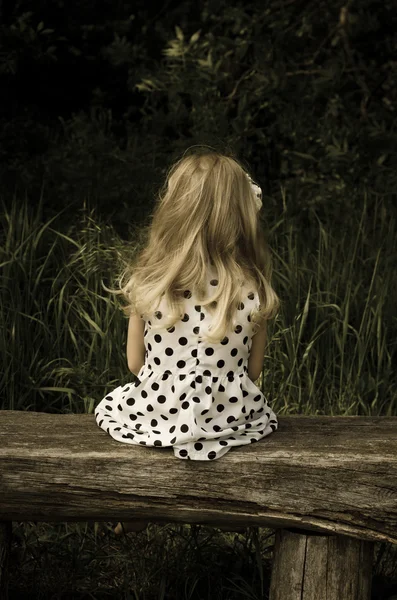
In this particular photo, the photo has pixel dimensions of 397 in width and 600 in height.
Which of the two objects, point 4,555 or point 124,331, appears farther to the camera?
point 124,331

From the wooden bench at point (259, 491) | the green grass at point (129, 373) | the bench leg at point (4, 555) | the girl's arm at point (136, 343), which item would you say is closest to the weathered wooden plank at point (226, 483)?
the wooden bench at point (259, 491)

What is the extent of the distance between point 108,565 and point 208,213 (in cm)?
129

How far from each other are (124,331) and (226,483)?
1409 millimetres

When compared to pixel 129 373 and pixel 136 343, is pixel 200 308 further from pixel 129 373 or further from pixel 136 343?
pixel 129 373

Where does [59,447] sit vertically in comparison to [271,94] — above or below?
below

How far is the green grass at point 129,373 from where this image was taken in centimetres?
303

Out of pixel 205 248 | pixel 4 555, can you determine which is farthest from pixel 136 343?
pixel 4 555

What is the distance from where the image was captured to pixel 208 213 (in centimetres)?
251

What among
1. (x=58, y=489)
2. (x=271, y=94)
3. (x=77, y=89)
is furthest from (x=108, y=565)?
(x=77, y=89)

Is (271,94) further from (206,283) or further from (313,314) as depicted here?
(206,283)

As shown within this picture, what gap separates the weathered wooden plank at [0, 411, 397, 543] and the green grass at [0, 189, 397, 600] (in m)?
0.40

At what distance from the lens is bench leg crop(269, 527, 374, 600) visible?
254 centimetres

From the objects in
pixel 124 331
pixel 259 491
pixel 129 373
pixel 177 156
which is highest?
pixel 177 156

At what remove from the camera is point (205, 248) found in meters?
2.51
